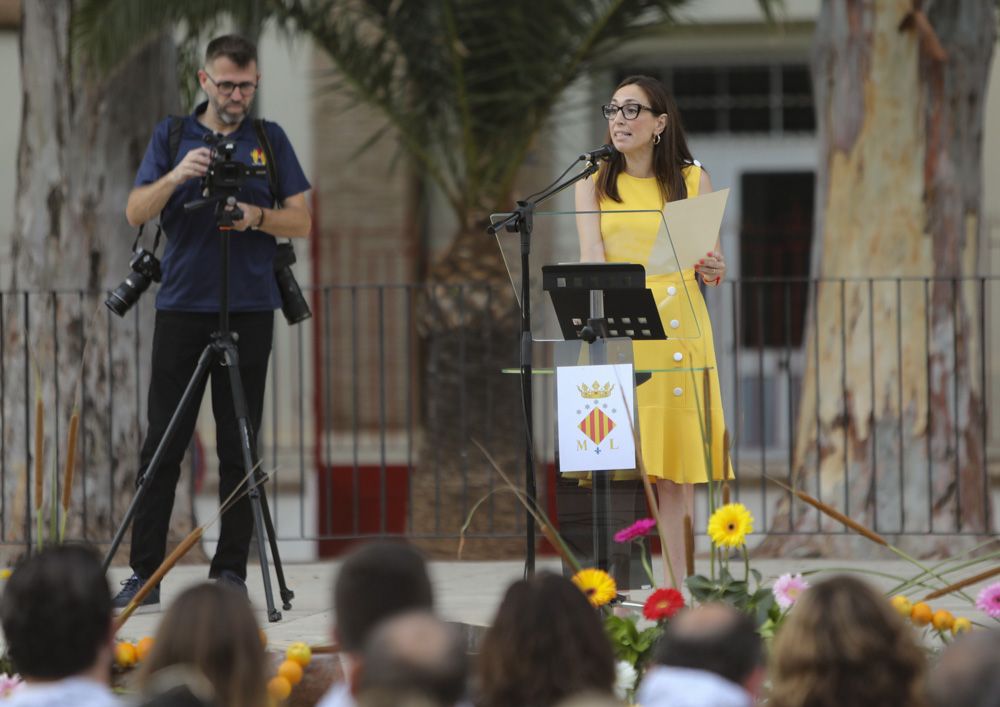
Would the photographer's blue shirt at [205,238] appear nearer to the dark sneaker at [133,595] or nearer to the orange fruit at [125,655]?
the dark sneaker at [133,595]

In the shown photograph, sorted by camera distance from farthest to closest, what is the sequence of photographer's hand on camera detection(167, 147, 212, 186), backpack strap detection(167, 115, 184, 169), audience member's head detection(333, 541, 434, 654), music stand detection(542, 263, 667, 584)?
backpack strap detection(167, 115, 184, 169)
photographer's hand on camera detection(167, 147, 212, 186)
music stand detection(542, 263, 667, 584)
audience member's head detection(333, 541, 434, 654)

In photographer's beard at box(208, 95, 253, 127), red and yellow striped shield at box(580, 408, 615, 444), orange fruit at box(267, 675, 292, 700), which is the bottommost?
orange fruit at box(267, 675, 292, 700)

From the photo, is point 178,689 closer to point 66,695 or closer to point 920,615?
point 66,695

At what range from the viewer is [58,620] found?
10.4 feet

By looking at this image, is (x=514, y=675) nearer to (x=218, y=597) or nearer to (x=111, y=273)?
(x=218, y=597)

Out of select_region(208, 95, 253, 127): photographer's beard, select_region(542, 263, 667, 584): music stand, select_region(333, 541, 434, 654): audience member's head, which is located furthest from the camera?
select_region(208, 95, 253, 127): photographer's beard

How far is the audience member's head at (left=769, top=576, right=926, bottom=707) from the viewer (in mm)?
3018

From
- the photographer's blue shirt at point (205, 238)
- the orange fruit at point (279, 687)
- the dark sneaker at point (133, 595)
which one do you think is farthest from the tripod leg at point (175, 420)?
the orange fruit at point (279, 687)

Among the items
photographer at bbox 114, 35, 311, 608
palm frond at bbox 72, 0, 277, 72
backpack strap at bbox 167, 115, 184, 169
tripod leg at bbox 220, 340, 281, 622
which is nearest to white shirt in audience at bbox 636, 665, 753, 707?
tripod leg at bbox 220, 340, 281, 622

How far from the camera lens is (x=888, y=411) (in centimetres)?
871

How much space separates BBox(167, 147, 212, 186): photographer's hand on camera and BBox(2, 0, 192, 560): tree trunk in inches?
121

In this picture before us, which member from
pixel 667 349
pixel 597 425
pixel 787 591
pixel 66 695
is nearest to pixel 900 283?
pixel 667 349

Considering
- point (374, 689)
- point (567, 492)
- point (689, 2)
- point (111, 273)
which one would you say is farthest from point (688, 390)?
point (689, 2)

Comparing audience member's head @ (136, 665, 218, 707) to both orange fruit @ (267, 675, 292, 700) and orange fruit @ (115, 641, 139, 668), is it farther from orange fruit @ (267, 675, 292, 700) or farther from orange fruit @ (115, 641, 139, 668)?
orange fruit @ (115, 641, 139, 668)
